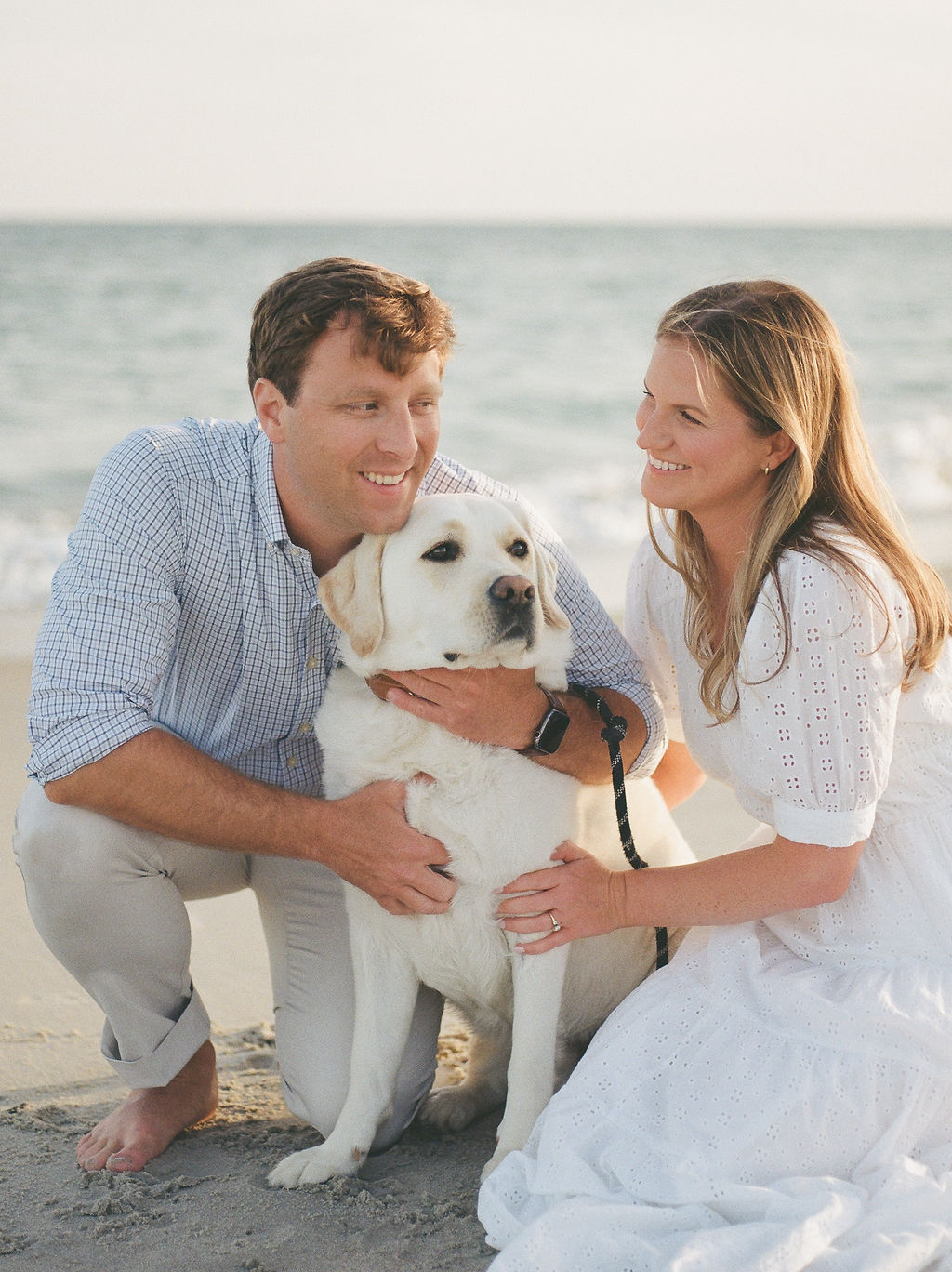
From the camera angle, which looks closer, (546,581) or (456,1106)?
(546,581)

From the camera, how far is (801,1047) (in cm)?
216

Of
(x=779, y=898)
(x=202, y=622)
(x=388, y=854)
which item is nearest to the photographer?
(x=779, y=898)

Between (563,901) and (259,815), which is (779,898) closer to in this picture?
(563,901)

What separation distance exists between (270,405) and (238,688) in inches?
25.2

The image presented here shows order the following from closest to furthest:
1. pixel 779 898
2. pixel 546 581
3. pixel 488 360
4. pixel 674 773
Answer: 1. pixel 779 898
2. pixel 546 581
3. pixel 674 773
4. pixel 488 360

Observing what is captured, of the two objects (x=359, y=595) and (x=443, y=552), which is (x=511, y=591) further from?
(x=359, y=595)

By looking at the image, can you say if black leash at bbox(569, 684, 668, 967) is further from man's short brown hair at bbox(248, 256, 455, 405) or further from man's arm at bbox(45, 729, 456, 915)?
man's short brown hair at bbox(248, 256, 455, 405)

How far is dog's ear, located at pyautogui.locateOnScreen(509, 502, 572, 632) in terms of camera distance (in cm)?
262

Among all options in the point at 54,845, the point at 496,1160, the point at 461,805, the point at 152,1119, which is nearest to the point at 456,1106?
the point at 496,1160

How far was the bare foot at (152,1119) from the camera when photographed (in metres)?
2.47

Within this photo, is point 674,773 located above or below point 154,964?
above

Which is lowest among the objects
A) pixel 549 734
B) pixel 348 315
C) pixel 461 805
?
pixel 461 805

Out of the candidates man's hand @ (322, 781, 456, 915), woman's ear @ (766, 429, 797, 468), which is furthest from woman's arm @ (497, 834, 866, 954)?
woman's ear @ (766, 429, 797, 468)

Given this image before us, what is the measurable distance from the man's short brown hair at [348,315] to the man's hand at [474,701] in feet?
2.10
